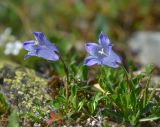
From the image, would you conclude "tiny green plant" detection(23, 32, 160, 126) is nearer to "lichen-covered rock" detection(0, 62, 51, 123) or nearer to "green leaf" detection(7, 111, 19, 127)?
"lichen-covered rock" detection(0, 62, 51, 123)

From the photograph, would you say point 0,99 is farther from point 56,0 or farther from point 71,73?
point 56,0

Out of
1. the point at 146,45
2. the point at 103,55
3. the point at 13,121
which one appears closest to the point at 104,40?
the point at 103,55

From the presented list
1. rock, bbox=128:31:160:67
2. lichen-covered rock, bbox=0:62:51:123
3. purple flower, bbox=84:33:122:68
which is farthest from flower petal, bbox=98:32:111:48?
rock, bbox=128:31:160:67

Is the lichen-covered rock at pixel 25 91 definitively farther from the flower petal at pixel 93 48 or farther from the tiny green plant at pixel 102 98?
the flower petal at pixel 93 48

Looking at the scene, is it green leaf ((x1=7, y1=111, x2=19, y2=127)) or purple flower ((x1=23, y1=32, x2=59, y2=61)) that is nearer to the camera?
green leaf ((x1=7, y1=111, x2=19, y2=127))

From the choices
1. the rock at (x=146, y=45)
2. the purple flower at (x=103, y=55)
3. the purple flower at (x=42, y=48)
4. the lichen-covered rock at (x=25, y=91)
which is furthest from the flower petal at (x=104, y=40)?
the rock at (x=146, y=45)

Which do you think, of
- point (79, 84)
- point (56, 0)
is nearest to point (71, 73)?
point (79, 84)

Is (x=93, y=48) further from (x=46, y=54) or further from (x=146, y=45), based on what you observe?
(x=146, y=45)
